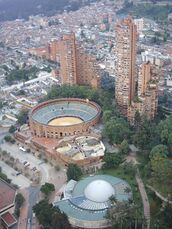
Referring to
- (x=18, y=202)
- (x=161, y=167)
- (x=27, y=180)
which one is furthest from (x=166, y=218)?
(x=27, y=180)

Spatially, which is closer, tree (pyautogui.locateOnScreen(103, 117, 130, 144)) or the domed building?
the domed building

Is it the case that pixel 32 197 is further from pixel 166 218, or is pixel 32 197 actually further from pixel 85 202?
pixel 166 218

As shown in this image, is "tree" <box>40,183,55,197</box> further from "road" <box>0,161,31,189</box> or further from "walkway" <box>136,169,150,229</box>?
"walkway" <box>136,169,150,229</box>

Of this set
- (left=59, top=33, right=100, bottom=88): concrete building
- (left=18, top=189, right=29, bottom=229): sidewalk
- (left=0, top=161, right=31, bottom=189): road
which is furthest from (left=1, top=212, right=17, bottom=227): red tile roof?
(left=59, top=33, right=100, bottom=88): concrete building

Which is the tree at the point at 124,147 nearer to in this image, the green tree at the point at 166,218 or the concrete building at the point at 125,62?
the concrete building at the point at 125,62

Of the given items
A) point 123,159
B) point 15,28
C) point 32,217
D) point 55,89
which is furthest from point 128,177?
point 15,28

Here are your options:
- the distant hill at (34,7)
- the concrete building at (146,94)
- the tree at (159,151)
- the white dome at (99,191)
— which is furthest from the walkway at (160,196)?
the distant hill at (34,7)
